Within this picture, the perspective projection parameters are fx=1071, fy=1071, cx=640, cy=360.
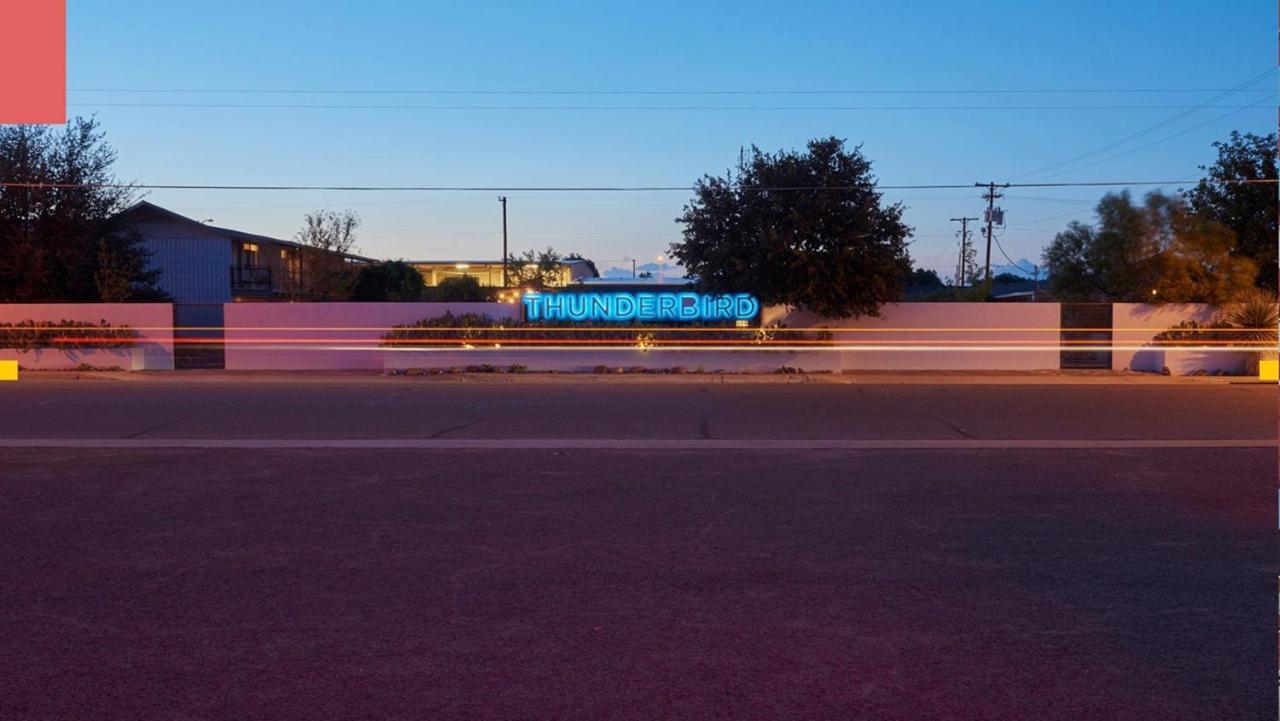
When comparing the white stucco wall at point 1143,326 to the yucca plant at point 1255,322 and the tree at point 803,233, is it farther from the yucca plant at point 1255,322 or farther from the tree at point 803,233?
the tree at point 803,233

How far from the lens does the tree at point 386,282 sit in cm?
4909

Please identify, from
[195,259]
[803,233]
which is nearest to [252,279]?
[195,259]

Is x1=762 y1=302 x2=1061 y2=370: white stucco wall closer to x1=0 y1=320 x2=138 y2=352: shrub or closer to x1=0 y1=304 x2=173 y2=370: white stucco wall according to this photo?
x1=0 y1=304 x2=173 y2=370: white stucco wall

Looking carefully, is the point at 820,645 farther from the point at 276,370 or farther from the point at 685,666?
the point at 276,370

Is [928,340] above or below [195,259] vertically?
below

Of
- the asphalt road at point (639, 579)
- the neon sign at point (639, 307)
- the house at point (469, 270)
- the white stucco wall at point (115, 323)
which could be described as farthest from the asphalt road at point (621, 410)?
the house at point (469, 270)

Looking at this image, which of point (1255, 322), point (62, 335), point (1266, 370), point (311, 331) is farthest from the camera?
point (311, 331)

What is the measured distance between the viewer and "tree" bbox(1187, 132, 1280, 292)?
Result: 28422 millimetres

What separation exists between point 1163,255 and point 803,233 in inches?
418

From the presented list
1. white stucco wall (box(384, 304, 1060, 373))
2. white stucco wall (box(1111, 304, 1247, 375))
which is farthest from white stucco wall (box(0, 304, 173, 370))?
white stucco wall (box(1111, 304, 1247, 375))

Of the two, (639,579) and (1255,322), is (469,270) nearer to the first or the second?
(1255,322)

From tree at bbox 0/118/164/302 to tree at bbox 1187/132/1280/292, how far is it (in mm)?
31891

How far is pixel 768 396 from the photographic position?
21.6 metres

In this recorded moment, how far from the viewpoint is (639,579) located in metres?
7.48
